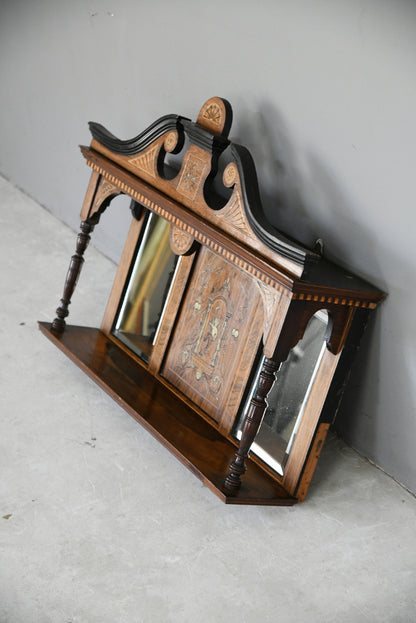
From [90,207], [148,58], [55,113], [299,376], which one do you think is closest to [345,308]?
[299,376]

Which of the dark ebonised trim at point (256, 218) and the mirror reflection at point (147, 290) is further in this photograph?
the mirror reflection at point (147, 290)

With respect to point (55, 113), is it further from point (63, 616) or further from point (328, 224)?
point (63, 616)

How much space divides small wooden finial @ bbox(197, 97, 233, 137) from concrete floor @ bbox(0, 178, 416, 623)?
4.43 ft

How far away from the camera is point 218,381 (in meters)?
3.53

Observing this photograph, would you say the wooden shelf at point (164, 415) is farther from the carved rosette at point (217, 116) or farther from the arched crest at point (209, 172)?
the carved rosette at point (217, 116)

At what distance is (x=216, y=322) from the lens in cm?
357

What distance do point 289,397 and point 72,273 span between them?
4.33 feet

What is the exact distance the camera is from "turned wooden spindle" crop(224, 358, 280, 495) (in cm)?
294

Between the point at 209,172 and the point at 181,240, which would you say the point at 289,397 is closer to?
the point at 181,240

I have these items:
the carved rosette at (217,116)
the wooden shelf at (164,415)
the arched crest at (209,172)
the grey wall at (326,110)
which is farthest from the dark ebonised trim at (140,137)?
the wooden shelf at (164,415)

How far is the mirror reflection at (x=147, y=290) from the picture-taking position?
3.91 meters

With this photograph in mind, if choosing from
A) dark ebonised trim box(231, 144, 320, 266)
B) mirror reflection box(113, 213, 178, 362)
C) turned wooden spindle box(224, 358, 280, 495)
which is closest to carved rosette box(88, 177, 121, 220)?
mirror reflection box(113, 213, 178, 362)

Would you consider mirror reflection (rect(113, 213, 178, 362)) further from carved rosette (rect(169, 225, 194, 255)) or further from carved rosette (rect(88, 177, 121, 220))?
carved rosette (rect(169, 225, 194, 255))

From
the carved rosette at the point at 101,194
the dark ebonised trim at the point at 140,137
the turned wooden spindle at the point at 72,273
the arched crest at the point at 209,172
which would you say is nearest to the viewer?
the arched crest at the point at 209,172
